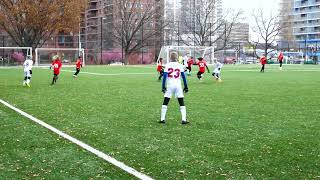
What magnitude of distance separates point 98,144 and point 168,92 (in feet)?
9.13

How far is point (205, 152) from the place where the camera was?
7402mm

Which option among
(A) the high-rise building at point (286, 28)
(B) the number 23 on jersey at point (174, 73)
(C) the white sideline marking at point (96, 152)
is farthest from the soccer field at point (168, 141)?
(A) the high-rise building at point (286, 28)

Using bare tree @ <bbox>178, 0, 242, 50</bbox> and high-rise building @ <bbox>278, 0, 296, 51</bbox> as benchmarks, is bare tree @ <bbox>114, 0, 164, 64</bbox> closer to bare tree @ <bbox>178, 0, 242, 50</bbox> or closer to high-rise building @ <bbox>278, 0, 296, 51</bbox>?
bare tree @ <bbox>178, 0, 242, 50</bbox>

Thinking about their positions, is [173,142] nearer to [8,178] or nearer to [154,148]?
[154,148]

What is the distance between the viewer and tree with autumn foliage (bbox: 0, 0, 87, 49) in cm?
5597

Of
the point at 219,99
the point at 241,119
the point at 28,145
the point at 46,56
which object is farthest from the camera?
the point at 46,56

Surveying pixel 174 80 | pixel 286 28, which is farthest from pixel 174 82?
pixel 286 28

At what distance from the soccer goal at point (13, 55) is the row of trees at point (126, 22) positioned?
91.8 inches

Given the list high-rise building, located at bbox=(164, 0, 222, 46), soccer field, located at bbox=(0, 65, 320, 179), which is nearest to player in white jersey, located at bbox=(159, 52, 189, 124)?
soccer field, located at bbox=(0, 65, 320, 179)

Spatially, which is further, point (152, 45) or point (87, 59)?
point (152, 45)

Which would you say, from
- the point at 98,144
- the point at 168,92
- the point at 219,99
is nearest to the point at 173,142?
the point at 98,144

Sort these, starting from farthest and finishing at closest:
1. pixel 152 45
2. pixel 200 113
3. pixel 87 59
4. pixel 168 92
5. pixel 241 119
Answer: pixel 152 45
pixel 87 59
pixel 200 113
pixel 241 119
pixel 168 92

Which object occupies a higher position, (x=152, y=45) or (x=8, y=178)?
(x=152, y=45)

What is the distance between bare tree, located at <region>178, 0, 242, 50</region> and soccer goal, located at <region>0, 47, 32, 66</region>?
35.1 meters
